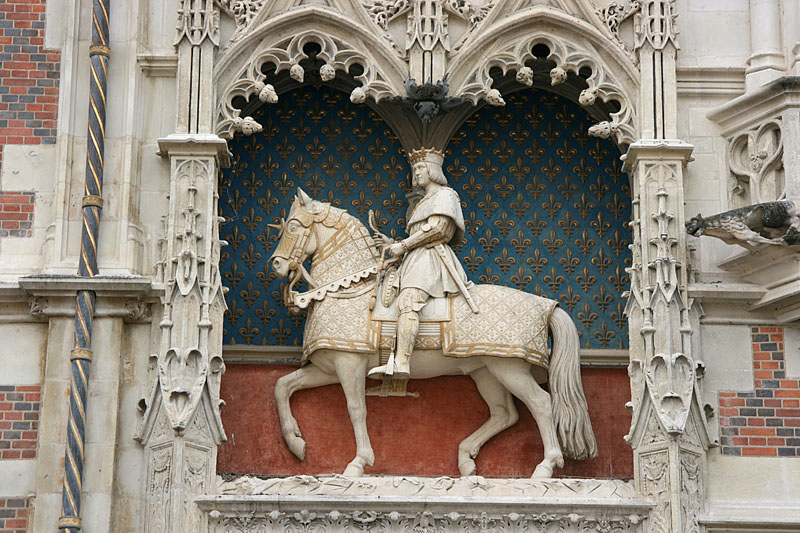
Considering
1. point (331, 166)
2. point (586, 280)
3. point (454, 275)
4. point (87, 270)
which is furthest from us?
point (331, 166)

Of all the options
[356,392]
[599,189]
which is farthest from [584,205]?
[356,392]

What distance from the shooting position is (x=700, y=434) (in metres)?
14.3

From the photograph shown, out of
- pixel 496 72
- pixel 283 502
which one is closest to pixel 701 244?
pixel 496 72

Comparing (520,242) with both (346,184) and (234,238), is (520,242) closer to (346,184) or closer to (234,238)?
(346,184)

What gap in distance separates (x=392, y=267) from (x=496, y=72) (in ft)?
6.48

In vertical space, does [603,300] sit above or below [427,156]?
below

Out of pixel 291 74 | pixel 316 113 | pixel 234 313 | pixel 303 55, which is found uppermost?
pixel 303 55

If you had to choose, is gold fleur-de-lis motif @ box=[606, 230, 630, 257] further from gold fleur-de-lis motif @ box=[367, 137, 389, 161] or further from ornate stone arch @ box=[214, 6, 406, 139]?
ornate stone arch @ box=[214, 6, 406, 139]

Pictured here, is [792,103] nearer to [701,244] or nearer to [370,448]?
[701,244]

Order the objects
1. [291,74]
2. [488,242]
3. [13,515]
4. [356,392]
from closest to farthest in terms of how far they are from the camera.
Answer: [13,515]
[356,392]
[291,74]
[488,242]

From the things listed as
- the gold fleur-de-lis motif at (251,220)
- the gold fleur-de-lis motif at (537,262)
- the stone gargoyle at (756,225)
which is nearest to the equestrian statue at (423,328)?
the gold fleur-de-lis motif at (251,220)

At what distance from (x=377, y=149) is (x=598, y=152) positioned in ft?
6.25

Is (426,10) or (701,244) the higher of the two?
(426,10)

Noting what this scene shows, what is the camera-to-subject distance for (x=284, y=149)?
1597cm
